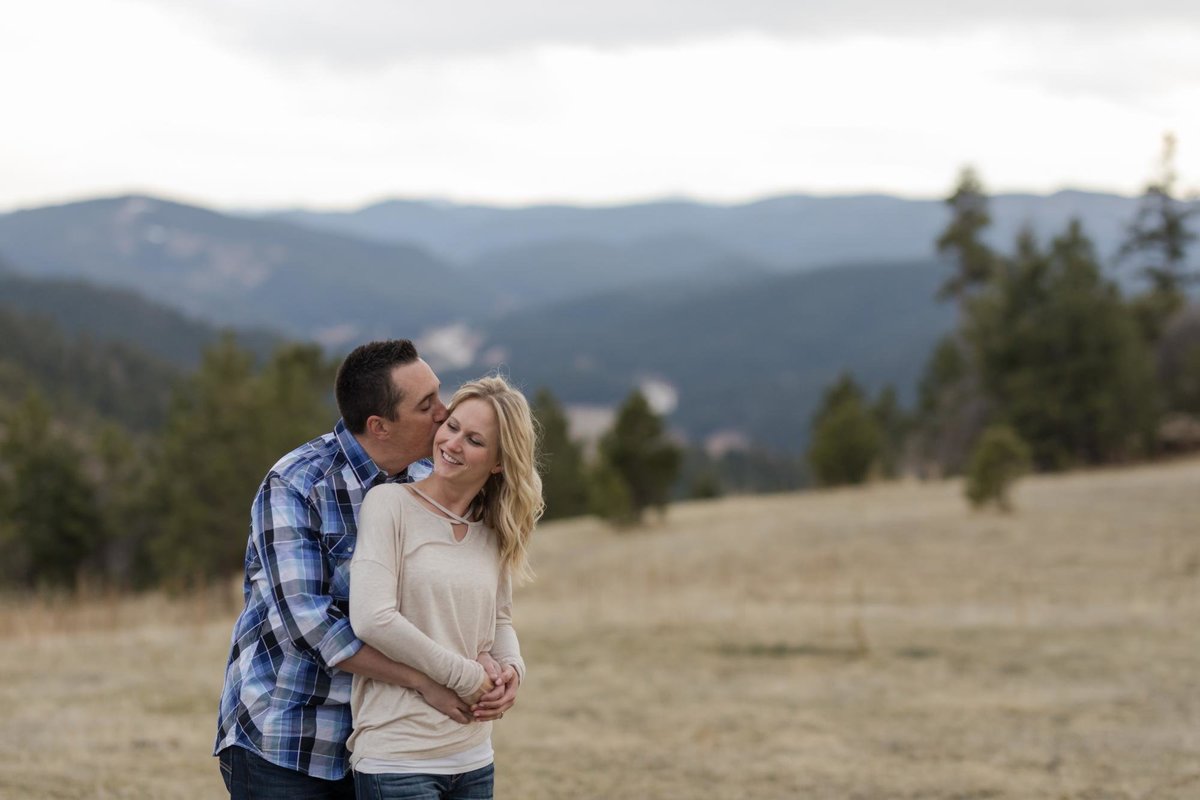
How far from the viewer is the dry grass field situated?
297 inches

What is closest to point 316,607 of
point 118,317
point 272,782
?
point 272,782

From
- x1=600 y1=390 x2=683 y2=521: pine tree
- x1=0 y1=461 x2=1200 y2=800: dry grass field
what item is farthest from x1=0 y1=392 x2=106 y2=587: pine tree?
x1=0 y1=461 x2=1200 y2=800: dry grass field

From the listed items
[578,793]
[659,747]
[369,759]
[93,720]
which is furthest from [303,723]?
[93,720]

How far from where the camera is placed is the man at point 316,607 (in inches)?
127

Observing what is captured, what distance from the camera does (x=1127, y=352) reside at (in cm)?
3447

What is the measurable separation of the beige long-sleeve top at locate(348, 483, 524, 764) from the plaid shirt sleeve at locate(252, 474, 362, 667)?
9 centimetres

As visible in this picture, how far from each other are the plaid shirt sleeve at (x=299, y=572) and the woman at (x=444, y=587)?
0.10m

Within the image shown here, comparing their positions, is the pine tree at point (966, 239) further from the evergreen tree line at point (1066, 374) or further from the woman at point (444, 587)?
the woman at point (444, 587)

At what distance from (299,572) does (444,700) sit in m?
0.52

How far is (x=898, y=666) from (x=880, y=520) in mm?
13417

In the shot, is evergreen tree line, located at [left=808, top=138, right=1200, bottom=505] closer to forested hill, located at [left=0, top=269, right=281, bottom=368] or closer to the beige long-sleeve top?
the beige long-sleeve top

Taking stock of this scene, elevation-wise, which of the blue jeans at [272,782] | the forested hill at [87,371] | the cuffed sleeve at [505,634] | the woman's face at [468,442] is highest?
the forested hill at [87,371]

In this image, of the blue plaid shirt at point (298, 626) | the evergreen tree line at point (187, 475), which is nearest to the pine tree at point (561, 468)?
the evergreen tree line at point (187, 475)

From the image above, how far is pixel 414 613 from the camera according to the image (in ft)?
10.7
